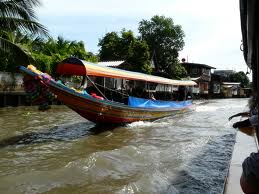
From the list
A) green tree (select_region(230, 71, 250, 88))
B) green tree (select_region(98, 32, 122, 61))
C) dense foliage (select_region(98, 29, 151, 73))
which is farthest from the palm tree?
green tree (select_region(230, 71, 250, 88))

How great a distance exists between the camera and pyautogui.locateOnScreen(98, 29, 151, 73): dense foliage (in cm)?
3014

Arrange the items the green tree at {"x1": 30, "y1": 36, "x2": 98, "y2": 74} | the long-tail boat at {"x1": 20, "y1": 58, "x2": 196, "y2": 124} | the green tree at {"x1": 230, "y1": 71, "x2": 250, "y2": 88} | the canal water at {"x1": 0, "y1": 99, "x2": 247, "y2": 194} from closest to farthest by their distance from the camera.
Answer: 1. the canal water at {"x1": 0, "y1": 99, "x2": 247, "y2": 194}
2. the long-tail boat at {"x1": 20, "y1": 58, "x2": 196, "y2": 124}
3. the green tree at {"x1": 30, "y1": 36, "x2": 98, "y2": 74}
4. the green tree at {"x1": 230, "y1": 71, "x2": 250, "y2": 88}

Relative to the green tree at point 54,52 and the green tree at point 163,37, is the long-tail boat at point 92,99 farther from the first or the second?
the green tree at point 163,37

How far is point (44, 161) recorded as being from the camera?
7.73m

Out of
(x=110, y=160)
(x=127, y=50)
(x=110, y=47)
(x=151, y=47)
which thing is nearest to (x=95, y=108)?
(x=110, y=160)

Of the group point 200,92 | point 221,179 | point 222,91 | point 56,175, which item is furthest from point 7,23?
point 222,91

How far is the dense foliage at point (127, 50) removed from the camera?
98.9 ft

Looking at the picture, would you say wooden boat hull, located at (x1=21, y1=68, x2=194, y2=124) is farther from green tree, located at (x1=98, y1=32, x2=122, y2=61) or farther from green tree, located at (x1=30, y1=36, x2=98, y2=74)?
green tree, located at (x1=98, y1=32, x2=122, y2=61)

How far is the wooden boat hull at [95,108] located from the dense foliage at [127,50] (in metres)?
15.2

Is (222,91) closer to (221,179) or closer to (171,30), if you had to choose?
(171,30)

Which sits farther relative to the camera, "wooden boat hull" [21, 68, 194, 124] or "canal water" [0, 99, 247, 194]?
"wooden boat hull" [21, 68, 194, 124]

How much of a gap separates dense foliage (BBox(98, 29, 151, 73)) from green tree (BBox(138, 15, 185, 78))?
8242mm

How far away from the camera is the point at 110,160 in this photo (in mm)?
7867

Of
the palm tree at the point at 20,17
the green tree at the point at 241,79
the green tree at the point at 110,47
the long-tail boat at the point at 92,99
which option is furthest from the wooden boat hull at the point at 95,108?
the green tree at the point at 241,79
